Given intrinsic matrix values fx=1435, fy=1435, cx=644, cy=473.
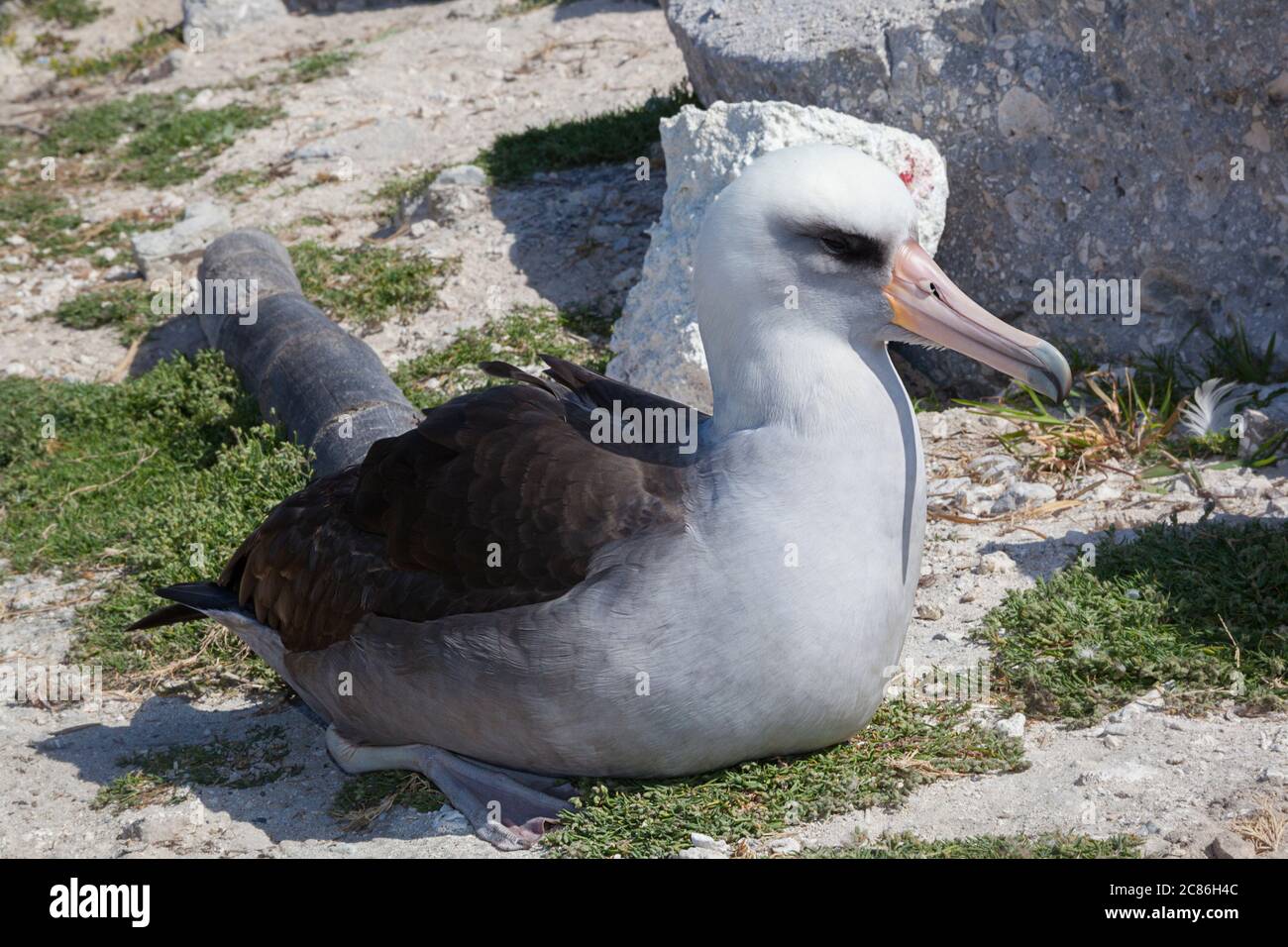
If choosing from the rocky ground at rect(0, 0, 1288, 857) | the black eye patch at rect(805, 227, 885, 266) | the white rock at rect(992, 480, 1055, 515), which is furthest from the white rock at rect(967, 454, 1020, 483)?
the black eye patch at rect(805, 227, 885, 266)

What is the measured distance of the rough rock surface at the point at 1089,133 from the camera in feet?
19.4

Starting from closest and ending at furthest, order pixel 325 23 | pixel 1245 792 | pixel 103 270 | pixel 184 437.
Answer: pixel 1245 792 < pixel 184 437 < pixel 103 270 < pixel 325 23

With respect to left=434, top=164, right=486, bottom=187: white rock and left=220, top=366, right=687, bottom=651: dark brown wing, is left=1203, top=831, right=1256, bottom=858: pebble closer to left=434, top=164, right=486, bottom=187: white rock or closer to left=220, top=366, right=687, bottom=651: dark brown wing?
left=220, top=366, right=687, bottom=651: dark brown wing

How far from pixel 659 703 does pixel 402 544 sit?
0.87 meters

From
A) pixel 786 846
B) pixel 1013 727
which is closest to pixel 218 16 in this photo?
pixel 1013 727

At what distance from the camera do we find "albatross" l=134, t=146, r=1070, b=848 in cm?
350

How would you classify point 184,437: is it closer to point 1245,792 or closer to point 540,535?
point 540,535

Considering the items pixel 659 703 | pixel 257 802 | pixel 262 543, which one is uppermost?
pixel 262 543

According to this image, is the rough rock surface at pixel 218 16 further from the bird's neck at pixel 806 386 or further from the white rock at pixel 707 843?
the white rock at pixel 707 843

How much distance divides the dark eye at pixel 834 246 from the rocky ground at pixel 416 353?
1437 mm

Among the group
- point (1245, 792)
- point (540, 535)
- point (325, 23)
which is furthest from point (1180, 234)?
point (325, 23)

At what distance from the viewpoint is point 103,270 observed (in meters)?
9.10

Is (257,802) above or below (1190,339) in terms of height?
below

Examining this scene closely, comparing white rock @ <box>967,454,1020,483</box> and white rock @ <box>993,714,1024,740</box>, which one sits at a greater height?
white rock @ <box>967,454,1020,483</box>
